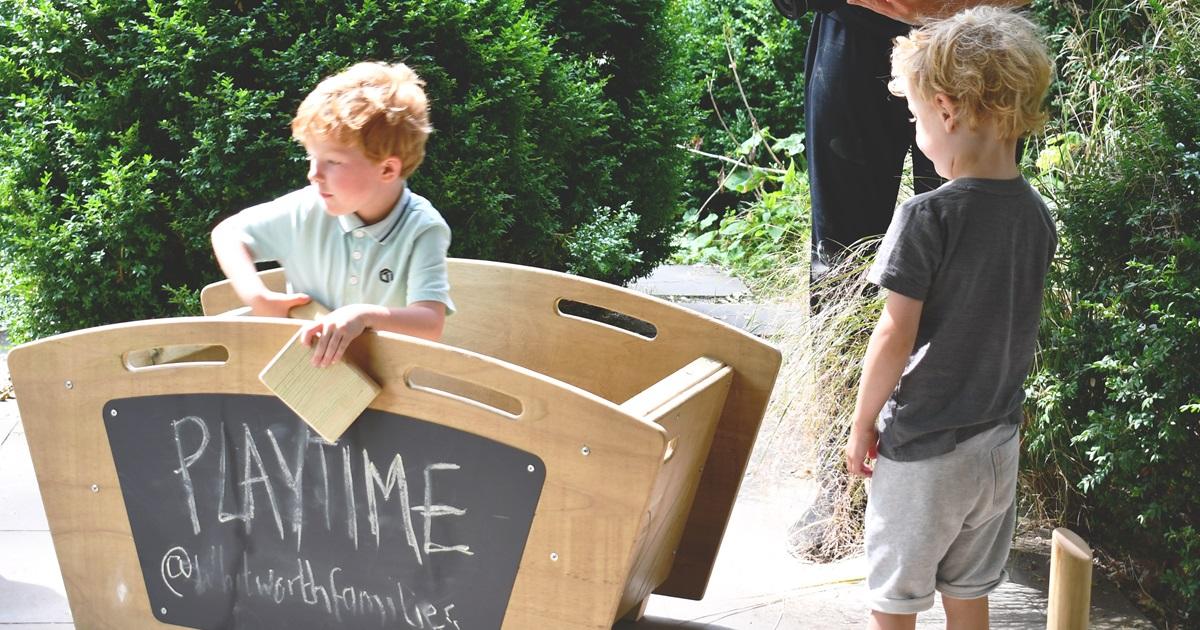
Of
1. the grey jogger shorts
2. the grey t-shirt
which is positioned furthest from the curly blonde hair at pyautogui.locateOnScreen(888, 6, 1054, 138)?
the grey jogger shorts

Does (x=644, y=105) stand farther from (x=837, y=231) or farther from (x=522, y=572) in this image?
(x=522, y=572)

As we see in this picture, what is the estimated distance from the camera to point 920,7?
104 inches

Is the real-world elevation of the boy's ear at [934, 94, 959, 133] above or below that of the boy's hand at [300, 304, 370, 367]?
above

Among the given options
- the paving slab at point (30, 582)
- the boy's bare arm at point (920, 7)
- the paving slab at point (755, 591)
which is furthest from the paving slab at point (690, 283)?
the paving slab at point (30, 582)

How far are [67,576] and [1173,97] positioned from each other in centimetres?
245

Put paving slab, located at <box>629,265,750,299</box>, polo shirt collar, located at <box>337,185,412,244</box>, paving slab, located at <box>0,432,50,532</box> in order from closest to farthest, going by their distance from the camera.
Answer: polo shirt collar, located at <box>337,185,412,244</box>, paving slab, located at <box>0,432,50,532</box>, paving slab, located at <box>629,265,750,299</box>

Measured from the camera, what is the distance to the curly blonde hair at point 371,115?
2299 millimetres

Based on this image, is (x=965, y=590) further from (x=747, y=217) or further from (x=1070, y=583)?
(x=747, y=217)

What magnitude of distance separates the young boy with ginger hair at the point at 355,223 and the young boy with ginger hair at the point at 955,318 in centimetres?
84

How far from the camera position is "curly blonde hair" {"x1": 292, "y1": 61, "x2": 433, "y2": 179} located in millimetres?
2299

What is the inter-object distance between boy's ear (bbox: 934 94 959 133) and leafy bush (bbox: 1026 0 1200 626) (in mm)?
685

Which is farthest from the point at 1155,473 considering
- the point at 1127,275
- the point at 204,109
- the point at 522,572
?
the point at 204,109

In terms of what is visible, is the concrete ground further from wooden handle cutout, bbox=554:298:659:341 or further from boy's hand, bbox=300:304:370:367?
wooden handle cutout, bbox=554:298:659:341

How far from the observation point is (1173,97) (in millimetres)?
2646
